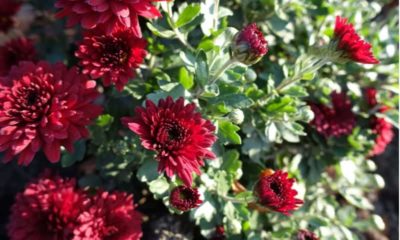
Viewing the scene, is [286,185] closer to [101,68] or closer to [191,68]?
[191,68]

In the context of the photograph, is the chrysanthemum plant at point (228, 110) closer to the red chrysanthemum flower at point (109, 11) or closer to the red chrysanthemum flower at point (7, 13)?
the red chrysanthemum flower at point (109, 11)

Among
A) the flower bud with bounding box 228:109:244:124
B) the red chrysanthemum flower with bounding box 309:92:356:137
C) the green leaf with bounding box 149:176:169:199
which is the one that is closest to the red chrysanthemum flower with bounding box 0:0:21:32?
the green leaf with bounding box 149:176:169:199

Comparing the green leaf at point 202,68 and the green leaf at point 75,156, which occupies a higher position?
the green leaf at point 202,68

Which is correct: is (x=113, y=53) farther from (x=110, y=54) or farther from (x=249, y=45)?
(x=249, y=45)

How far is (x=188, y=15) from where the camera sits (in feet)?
4.46

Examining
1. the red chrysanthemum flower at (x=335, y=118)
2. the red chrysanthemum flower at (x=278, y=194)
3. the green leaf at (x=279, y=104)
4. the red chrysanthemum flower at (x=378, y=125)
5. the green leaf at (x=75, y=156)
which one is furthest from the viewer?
the red chrysanthemum flower at (x=378, y=125)

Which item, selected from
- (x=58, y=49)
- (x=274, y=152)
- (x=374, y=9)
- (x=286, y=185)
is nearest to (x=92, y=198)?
(x=286, y=185)

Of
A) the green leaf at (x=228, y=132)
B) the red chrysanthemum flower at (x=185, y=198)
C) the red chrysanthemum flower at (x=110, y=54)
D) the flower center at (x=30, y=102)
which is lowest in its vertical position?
the red chrysanthemum flower at (x=185, y=198)

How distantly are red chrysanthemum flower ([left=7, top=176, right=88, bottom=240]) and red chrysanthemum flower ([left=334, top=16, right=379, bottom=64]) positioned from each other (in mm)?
862

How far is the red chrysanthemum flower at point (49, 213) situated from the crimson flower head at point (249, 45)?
0.64 m

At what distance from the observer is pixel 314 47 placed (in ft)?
4.46

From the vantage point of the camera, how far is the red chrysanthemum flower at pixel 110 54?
1255 millimetres

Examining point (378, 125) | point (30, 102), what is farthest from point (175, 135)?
point (378, 125)

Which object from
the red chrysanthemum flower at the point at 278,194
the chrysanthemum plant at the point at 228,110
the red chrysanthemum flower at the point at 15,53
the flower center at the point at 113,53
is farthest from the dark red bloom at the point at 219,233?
the red chrysanthemum flower at the point at 15,53
